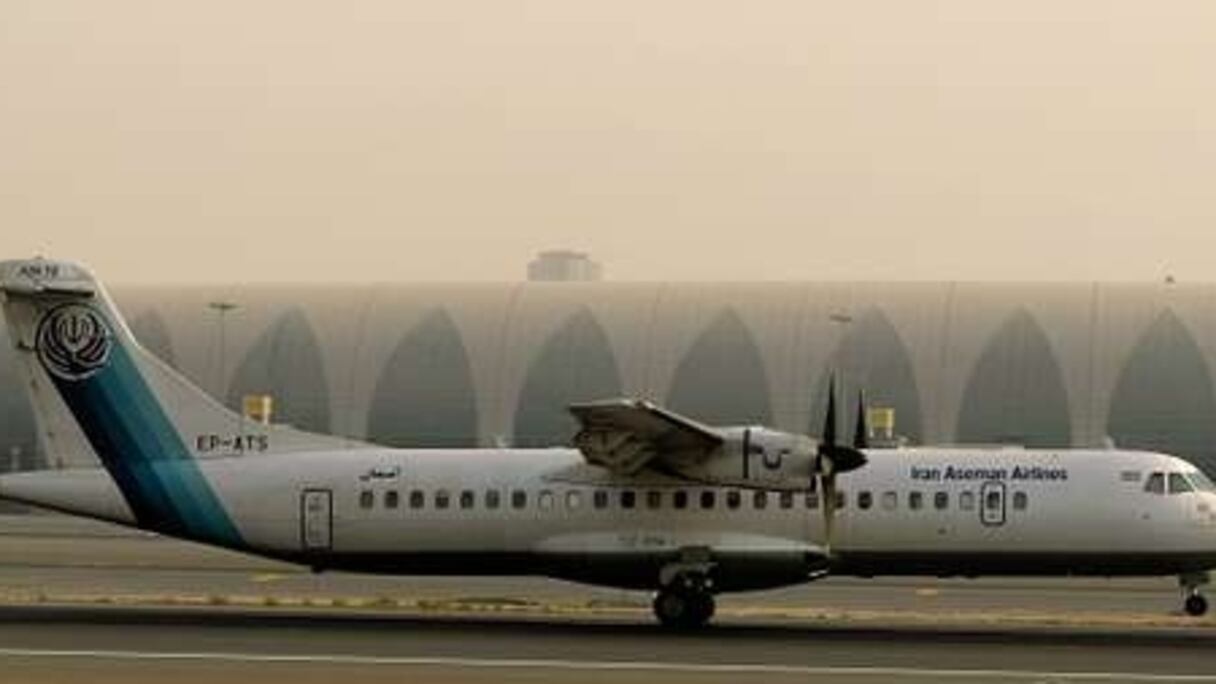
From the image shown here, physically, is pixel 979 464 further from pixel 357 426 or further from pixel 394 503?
pixel 357 426

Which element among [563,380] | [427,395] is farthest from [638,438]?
[427,395]

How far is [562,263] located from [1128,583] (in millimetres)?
103159

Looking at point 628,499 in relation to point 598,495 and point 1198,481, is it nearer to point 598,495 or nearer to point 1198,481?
point 598,495

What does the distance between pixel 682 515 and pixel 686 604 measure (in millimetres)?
1417

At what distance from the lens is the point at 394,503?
3122 centimetres

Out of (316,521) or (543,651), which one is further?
(316,521)

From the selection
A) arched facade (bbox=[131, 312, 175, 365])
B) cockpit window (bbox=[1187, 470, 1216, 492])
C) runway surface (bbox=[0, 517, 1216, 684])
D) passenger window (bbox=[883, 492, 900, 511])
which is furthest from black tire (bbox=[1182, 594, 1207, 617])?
arched facade (bbox=[131, 312, 175, 365])

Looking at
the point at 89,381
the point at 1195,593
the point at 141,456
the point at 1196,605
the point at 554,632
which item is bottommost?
the point at 554,632

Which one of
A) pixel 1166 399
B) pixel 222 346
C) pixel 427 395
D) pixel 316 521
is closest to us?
pixel 316 521

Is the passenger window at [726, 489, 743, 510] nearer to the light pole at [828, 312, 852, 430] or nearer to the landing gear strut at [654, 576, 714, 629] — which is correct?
the landing gear strut at [654, 576, 714, 629]

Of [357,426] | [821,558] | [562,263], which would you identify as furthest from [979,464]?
[562,263]

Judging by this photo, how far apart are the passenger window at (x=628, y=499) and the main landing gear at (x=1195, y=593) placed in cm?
831

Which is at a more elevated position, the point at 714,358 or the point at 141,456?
the point at 714,358

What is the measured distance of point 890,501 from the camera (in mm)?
30047
